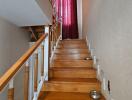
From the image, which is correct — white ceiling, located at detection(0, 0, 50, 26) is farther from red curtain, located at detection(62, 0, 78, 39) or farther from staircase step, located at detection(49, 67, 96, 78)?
red curtain, located at detection(62, 0, 78, 39)

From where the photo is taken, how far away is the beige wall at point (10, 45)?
269 centimetres

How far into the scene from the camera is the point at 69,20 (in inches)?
246

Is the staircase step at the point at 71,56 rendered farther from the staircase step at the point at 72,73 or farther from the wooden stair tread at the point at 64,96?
A: the wooden stair tread at the point at 64,96

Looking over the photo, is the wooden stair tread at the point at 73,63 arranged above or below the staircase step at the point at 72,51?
below

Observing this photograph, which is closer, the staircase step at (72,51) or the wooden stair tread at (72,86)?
the wooden stair tread at (72,86)

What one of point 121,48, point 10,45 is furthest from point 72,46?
point 121,48

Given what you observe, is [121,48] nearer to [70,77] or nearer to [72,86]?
[72,86]

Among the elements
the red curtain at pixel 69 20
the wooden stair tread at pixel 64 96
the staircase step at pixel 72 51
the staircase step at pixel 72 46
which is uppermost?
the red curtain at pixel 69 20

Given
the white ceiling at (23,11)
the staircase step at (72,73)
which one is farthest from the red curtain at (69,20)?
the white ceiling at (23,11)

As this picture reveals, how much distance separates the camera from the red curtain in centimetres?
620

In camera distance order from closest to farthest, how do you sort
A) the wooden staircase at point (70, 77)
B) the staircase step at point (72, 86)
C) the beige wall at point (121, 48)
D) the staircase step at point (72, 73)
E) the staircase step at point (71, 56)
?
the beige wall at point (121, 48), the wooden staircase at point (70, 77), the staircase step at point (72, 86), the staircase step at point (72, 73), the staircase step at point (71, 56)

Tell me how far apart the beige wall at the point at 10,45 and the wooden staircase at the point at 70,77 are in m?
0.73

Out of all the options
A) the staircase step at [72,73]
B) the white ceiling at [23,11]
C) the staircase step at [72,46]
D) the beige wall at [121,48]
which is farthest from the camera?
the staircase step at [72,46]

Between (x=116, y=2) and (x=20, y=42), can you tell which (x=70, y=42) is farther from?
(x=116, y=2)
